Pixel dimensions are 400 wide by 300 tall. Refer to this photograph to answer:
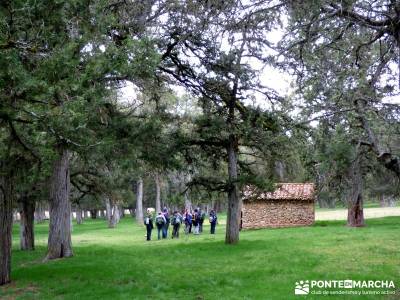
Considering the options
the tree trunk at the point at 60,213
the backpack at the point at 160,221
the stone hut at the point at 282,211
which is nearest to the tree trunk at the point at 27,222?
the tree trunk at the point at 60,213

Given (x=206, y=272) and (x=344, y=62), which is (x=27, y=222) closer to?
(x=206, y=272)

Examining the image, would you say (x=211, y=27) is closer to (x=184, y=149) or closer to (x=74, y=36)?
(x=74, y=36)

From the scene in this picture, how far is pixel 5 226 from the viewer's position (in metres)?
12.4

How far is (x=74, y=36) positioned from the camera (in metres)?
9.77

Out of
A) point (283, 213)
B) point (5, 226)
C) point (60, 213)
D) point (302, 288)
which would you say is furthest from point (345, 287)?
point (283, 213)

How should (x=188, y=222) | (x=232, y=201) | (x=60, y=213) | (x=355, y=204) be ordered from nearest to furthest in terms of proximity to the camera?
1. (x=60, y=213)
2. (x=232, y=201)
3. (x=355, y=204)
4. (x=188, y=222)

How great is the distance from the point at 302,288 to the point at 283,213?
25163 millimetres

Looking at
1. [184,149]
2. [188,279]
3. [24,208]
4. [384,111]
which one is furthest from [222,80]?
[24,208]

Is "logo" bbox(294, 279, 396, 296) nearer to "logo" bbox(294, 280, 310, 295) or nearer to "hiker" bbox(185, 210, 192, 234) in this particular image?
"logo" bbox(294, 280, 310, 295)

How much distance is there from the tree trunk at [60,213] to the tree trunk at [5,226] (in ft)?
14.4

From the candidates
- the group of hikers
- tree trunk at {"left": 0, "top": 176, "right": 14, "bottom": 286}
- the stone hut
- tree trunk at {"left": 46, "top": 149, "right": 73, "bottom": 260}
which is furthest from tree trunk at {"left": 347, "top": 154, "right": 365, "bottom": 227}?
tree trunk at {"left": 0, "top": 176, "right": 14, "bottom": 286}

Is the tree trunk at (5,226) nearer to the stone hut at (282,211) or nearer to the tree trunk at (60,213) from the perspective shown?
the tree trunk at (60,213)

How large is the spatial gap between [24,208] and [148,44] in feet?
49.8

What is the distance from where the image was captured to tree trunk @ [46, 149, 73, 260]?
55.6ft
